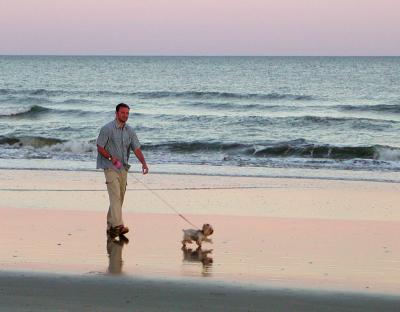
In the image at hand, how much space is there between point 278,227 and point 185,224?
3.65 feet

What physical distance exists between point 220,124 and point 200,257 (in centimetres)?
2385

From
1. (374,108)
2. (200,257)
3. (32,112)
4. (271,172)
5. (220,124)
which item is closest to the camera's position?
(200,257)

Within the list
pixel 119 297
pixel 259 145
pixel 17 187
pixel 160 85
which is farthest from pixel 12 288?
pixel 160 85

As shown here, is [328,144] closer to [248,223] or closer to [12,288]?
[248,223]

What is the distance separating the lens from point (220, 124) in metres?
32.2

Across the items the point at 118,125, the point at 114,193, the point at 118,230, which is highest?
the point at 118,125

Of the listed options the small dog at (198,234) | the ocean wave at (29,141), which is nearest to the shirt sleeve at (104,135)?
the small dog at (198,234)

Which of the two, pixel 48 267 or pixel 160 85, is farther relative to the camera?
pixel 160 85

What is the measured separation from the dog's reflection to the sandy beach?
12 mm

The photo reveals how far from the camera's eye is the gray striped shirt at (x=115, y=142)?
369 inches

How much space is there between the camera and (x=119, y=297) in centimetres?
659

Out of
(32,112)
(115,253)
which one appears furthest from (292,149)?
(32,112)

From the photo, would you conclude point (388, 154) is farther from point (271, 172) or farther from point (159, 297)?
point (159, 297)

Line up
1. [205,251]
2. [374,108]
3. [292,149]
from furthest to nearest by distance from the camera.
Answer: [374,108]
[292,149]
[205,251]
